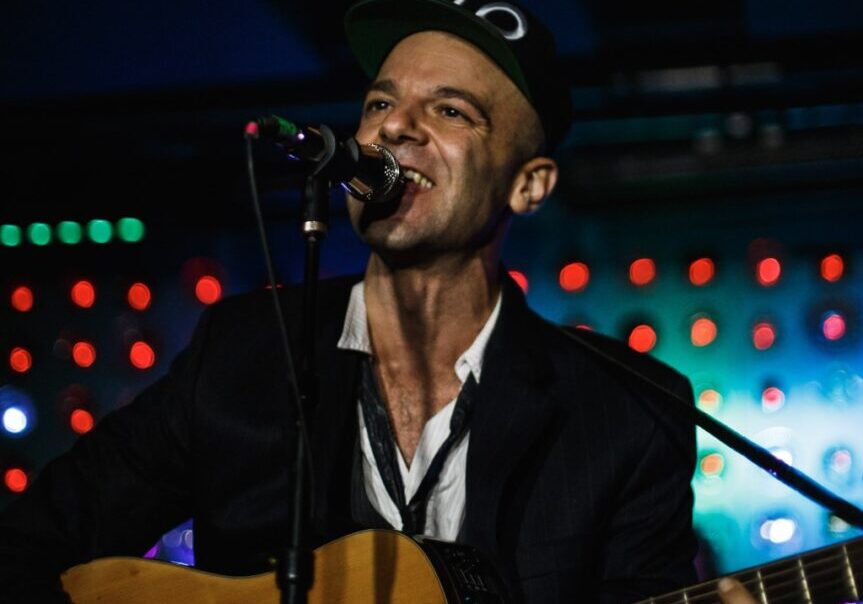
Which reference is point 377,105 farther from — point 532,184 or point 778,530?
point 778,530

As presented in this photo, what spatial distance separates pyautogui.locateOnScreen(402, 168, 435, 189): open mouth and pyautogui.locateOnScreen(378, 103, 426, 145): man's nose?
7 cm

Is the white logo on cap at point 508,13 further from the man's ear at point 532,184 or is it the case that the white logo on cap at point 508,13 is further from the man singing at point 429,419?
the man's ear at point 532,184

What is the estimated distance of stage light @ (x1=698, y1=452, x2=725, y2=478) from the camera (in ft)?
12.9

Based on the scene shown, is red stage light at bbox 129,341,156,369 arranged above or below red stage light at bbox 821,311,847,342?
above

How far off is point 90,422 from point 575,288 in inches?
78.9

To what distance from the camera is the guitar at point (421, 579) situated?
6.68ft

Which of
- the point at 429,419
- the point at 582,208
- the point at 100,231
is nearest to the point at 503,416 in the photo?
the point at 429,419

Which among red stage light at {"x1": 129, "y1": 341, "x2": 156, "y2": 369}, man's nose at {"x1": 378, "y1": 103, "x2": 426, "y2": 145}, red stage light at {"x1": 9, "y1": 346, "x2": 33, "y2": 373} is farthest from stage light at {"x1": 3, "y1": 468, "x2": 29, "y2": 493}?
man's nose at {"x1": 378, "y1": 103, "x2": 426, "y2": 145}

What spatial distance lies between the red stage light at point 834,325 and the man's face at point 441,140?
1.76 meters

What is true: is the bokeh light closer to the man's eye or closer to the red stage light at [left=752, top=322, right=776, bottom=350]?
the man's eye

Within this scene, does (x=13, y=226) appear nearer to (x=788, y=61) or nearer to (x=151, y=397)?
(x=151, y=397)

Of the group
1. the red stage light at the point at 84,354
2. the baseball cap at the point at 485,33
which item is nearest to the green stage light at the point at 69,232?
the red stage light at the point at 84,354

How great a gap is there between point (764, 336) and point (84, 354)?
2.67 m

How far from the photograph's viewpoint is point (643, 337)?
12.9 feet
